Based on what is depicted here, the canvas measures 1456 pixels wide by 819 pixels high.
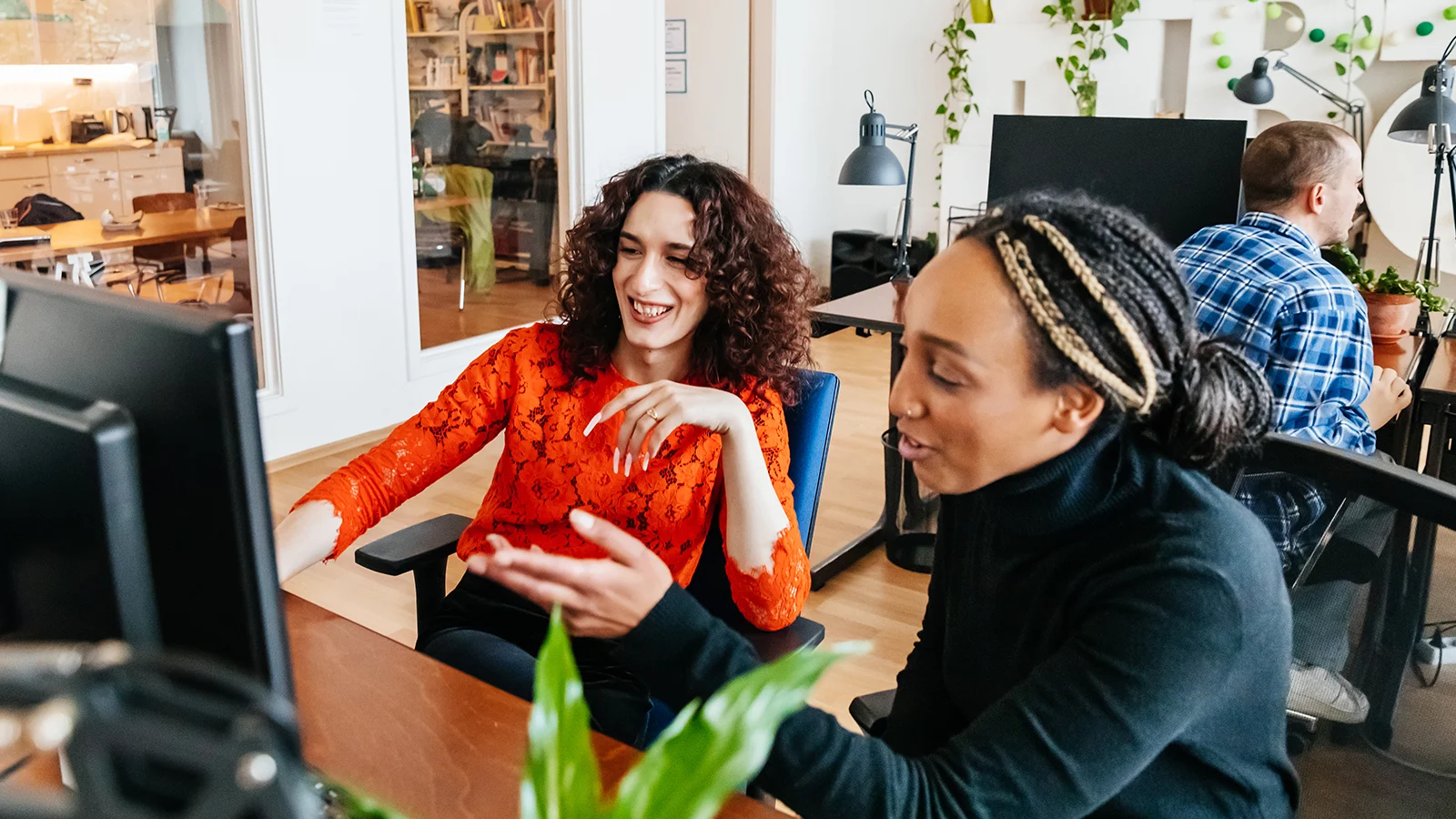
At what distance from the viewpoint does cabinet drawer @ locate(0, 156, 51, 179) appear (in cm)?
334

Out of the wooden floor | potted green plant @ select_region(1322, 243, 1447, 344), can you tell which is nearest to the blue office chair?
the wooden floor

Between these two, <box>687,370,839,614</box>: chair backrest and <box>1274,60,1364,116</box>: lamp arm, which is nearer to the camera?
<box>687,370,839,614</box>: chair backrest

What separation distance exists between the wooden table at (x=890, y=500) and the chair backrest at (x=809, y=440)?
130cm

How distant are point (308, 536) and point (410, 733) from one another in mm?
485

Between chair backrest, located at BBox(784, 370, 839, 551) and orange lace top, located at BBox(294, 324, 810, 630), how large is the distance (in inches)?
1.5

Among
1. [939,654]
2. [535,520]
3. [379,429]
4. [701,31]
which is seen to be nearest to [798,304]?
[535,520]

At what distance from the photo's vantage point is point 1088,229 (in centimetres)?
94

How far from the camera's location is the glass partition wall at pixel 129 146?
3355mm

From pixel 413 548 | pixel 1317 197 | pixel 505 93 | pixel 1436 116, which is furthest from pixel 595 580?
pixel 505 93

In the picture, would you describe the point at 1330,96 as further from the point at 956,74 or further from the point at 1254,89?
the point at 956,74

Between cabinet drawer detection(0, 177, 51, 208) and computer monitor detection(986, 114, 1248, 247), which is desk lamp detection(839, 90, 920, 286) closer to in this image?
computer monitor detection(986, 114, 1248, 247)

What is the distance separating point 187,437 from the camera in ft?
1.87

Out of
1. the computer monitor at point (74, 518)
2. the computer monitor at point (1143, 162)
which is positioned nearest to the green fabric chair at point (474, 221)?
the computer monitor at point (1143, 162)

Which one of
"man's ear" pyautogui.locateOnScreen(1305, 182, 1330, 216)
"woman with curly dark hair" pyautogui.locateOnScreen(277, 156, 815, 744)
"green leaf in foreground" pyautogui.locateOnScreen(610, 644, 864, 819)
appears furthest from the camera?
"man's ear" pyautogui.locateOnScreen(1305, 182, 1330, 216)
